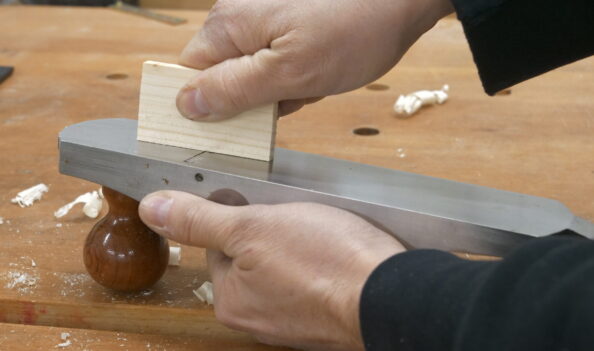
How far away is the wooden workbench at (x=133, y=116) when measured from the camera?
0.89m

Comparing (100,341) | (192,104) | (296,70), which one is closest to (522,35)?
(296,70)

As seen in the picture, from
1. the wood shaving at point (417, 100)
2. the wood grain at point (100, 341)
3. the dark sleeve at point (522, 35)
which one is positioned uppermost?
the dark sleeve at point (522, 35)

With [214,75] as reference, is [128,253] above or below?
below

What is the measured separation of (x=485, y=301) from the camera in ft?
1.93

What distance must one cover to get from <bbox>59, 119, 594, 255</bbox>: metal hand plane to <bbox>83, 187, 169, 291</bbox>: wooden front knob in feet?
0.15

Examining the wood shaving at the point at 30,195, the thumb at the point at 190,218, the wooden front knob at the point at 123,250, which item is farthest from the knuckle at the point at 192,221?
the wood shaving at the point at 30,195

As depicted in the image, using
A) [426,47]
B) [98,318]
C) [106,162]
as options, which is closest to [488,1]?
[106,162]

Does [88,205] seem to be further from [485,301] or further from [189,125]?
[485,301]

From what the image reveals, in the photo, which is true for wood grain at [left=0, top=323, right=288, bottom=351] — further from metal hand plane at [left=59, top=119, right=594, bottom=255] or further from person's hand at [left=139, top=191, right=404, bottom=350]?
metal hand plane at [left=59, top=119, right=594, bottom=255]

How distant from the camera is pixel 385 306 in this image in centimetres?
66

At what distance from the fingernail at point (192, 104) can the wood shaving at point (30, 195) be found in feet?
1.29

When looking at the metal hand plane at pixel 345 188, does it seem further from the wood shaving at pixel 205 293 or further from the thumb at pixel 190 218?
the wood shaving at pixel 205 293

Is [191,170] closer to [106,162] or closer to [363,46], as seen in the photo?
[106,162]

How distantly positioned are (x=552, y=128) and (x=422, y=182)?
2.13 ft
